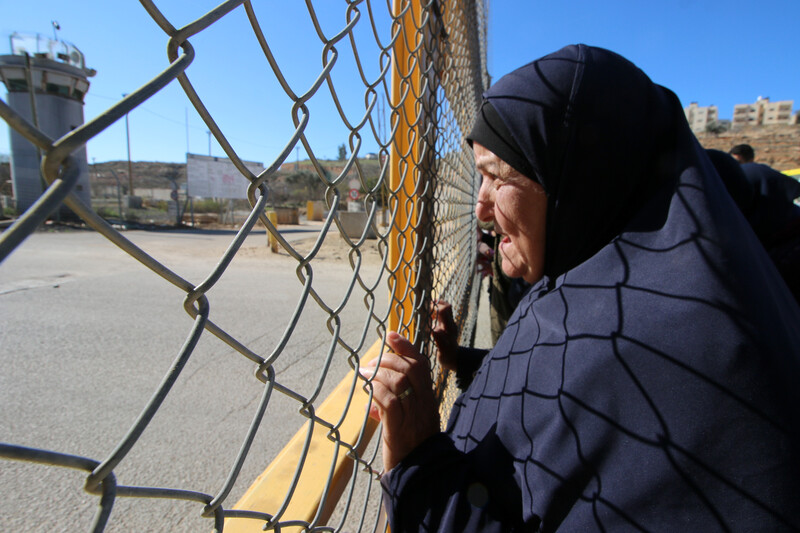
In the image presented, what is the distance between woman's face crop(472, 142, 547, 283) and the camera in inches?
49.5

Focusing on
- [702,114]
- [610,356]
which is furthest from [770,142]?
[610,356]

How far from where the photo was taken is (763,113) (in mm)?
66625

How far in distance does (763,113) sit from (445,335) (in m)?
88.8

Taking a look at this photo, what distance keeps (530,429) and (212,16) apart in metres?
0.96

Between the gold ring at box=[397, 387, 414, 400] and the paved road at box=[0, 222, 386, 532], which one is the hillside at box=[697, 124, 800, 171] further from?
the gold ring at box=[397, 387, 414, 400]

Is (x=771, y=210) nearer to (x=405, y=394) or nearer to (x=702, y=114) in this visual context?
(x=405, y=394)

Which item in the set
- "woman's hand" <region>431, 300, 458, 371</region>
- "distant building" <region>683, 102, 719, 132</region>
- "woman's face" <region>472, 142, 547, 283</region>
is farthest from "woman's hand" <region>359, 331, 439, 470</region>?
"distant building" <region>683, 102, 719, 132</region>

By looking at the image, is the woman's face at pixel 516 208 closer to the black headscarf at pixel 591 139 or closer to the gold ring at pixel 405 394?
the black headscarf at pixel 591 139

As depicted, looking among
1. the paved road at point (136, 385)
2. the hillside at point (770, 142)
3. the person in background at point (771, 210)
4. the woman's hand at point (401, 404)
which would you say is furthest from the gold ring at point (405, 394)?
the hillside at point (770, 142)

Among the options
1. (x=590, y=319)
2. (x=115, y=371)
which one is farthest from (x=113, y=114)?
(x=115, y=371)

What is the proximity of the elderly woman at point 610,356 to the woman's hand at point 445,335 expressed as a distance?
1.95ft

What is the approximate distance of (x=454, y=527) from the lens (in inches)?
37.9

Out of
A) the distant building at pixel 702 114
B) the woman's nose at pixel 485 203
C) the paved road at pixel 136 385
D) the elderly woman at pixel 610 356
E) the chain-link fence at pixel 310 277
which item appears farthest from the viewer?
the distant building at pixel 702 114

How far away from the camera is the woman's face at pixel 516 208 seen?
4.13 ft
